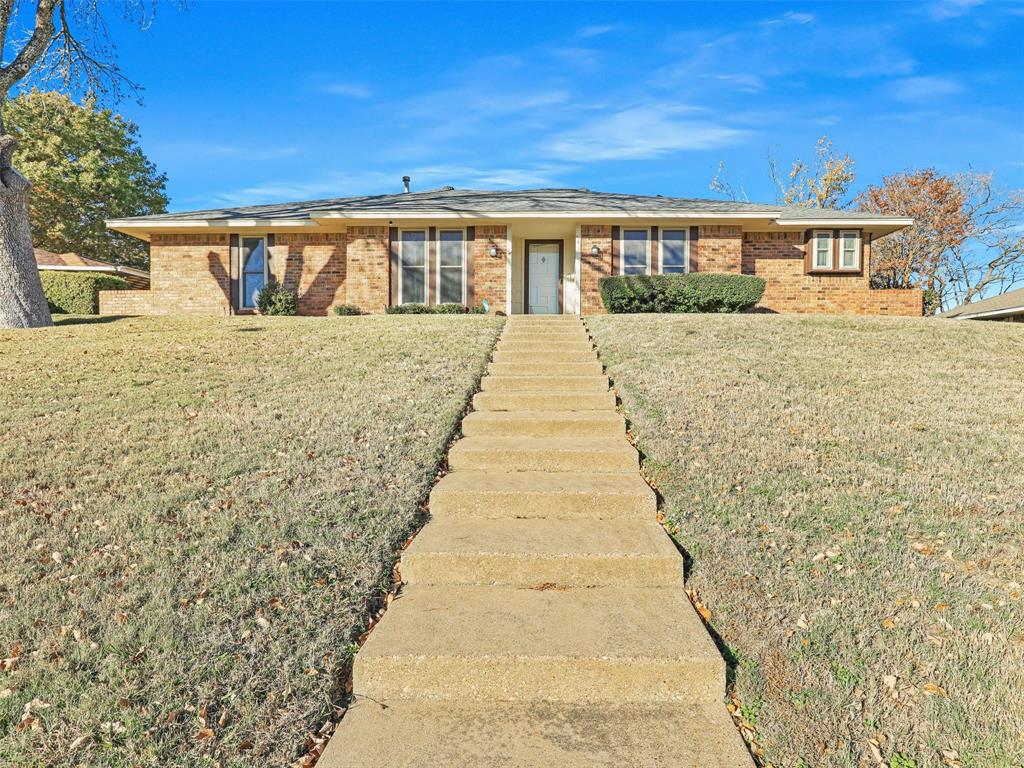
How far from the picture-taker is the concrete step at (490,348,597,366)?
28.0ft

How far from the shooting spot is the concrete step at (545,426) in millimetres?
5891

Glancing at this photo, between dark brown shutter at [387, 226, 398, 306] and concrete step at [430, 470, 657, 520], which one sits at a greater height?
dark brown shutter at [387, 226, 398, 306]

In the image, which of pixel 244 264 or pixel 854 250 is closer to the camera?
pixel 854 250

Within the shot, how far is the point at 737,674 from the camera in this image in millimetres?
2943

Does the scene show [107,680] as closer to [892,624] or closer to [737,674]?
[737,674]

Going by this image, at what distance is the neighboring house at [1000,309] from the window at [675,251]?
14.6 metres

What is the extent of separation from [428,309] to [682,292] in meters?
5.98

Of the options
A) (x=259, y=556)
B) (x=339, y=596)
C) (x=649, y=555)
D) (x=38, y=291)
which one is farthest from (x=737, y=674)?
(x=38, y=291)

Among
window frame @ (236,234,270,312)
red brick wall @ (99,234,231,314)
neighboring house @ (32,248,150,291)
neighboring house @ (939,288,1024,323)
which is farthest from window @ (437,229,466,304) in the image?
neighboring house @ (939,288,1024,323)

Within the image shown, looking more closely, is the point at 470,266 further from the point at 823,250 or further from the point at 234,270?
the point at 823,250

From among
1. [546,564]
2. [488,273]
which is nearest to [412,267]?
[488,273]

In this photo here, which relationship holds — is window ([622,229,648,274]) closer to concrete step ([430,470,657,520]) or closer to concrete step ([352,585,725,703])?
concrete step ([430,470,657,520])

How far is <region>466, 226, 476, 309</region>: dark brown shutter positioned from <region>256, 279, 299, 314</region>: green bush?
14.7 feet

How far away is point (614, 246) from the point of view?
1548 centimetres
